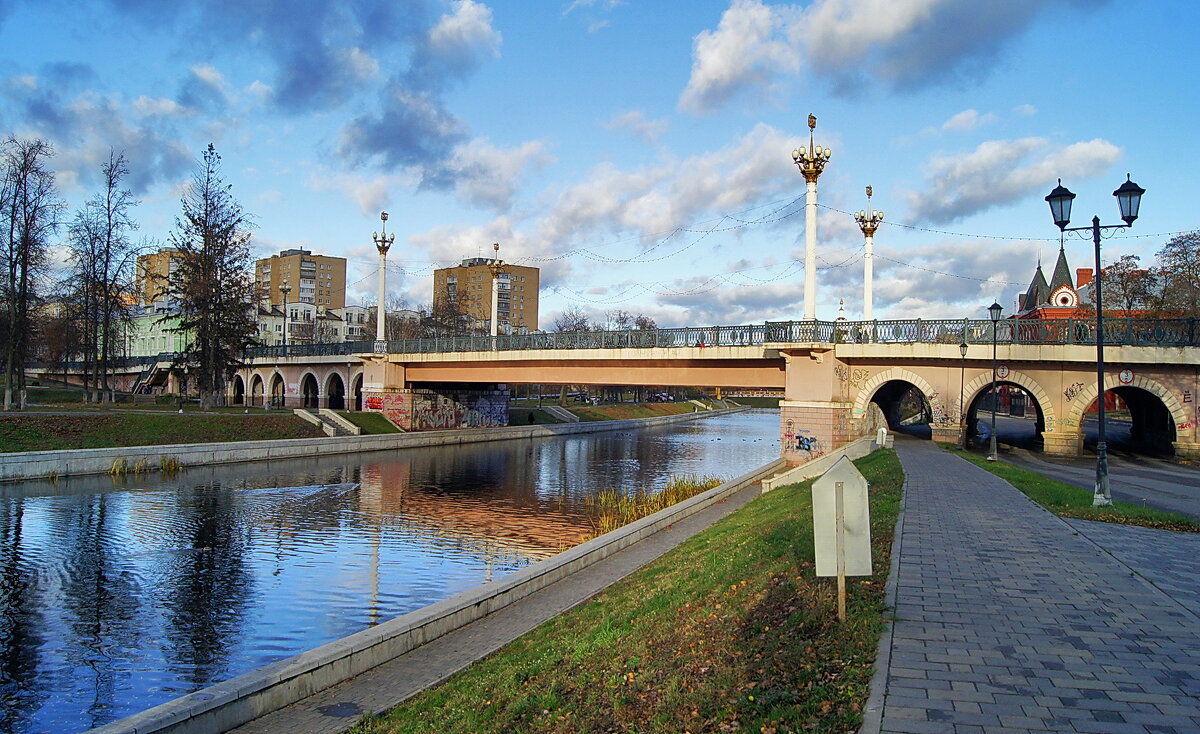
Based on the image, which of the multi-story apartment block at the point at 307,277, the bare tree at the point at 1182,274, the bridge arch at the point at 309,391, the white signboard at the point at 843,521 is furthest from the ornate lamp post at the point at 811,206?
the multi-story apartment block at the point at 307,277

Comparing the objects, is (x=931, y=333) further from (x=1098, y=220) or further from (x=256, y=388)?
(x=256, y=388)

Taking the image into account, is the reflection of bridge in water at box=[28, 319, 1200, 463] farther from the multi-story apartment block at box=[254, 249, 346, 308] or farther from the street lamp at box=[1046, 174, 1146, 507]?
the multi-story apartment block at box=[254, 249, 346, 308]

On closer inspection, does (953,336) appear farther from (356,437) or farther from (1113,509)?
(356,437)

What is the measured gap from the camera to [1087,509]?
14.0m

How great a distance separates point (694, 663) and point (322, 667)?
4238mm

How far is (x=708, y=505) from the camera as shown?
2247cm

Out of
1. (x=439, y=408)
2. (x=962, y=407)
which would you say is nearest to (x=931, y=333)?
(x=962, y=407)

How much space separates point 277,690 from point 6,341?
137 ft

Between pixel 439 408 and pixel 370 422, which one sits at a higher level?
pixel 439 408

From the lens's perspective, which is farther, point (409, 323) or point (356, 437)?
point (409, 323)

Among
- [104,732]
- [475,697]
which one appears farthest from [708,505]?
[104,732]

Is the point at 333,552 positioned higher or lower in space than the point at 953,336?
lower

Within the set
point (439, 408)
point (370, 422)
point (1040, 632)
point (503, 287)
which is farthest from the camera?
point (503, 287)

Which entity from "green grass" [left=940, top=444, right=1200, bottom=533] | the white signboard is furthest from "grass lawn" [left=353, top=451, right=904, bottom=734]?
"green grass" [left=940, top=444, right=1200, bottom=533]
